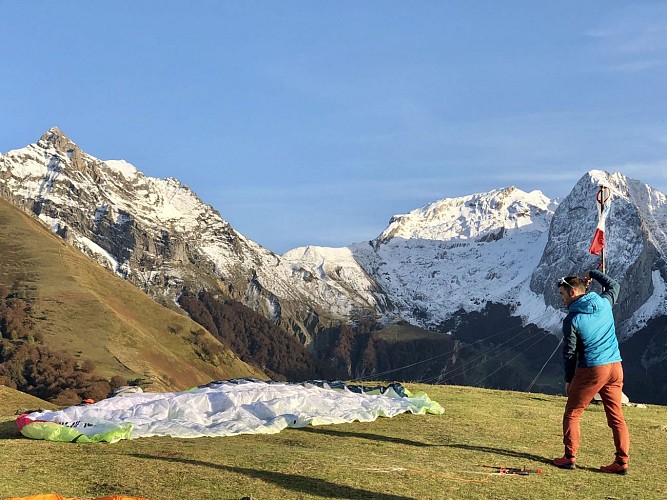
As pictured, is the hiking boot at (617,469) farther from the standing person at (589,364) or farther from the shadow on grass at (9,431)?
the shadow on grass at (9,431)

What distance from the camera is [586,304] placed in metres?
16.5

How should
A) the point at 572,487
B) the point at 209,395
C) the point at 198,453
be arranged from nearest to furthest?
the point at 572,487 < the point at 198,453 < the point at 209,395

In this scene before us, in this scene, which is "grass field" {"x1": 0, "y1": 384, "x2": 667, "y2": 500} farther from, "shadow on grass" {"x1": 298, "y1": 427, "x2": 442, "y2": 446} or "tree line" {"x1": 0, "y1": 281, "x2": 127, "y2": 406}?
"tree line" {"x1": 0, "y1": 281, "x2": 127, "y2": 406}

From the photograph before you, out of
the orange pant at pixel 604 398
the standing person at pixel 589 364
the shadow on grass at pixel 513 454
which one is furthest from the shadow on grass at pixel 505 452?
the orange pant at pixel 604 398

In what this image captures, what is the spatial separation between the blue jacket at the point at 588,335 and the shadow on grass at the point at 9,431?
43.7 feet

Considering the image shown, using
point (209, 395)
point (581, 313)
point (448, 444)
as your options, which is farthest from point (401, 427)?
point (581, 313)

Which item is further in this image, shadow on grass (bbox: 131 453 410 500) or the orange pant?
the orange pant

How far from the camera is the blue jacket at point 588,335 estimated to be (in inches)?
650

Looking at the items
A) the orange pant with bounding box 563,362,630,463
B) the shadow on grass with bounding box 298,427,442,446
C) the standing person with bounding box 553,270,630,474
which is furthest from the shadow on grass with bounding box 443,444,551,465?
the orange pant with bounding box 563,362,630,463

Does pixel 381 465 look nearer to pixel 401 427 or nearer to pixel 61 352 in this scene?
pixel 401 427

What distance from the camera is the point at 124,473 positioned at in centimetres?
1534

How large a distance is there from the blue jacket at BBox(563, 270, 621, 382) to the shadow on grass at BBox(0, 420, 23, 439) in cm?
1332

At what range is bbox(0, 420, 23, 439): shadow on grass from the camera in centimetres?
2059

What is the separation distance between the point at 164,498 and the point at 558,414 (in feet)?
55.8
